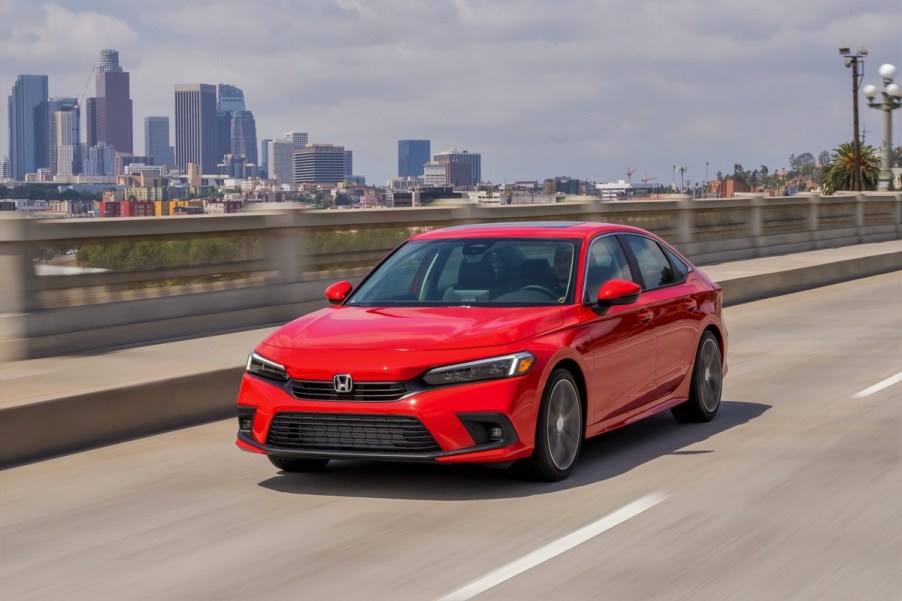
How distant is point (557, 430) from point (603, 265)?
1.53 meters

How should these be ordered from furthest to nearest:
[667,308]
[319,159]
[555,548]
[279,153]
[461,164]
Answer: [279,153], [461,164], [319,159], [667,308], [555,548]

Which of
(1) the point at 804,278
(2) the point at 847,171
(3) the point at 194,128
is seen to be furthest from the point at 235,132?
(1) the point at 804,278

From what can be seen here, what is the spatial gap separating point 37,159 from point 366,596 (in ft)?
343

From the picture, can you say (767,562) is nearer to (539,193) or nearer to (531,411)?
(531,411)

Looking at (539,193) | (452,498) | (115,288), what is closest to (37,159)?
(539,193)

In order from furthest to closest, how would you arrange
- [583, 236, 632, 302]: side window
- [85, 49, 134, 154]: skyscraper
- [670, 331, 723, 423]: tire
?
[85, 49, 134, 154]: skyscraper → [670, 331, 723, 423]: tire → [583, 236, 632, 302]: side window

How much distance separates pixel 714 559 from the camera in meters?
6.20

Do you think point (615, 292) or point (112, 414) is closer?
point (615, 292)

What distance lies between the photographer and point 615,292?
834 cm

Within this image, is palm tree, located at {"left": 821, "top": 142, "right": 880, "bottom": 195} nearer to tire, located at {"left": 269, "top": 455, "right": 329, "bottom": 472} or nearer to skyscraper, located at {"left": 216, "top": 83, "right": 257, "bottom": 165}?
skyscraper, located at {"left": 216, "top": 83, "right": 257, "bottom": 165}

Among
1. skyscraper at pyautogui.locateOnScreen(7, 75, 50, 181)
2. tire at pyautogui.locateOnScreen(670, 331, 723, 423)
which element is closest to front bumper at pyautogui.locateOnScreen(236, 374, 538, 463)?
tire at pyautogui.locateOnScreen(670, 331, 723, 423)

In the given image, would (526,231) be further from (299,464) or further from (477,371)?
(299,464)

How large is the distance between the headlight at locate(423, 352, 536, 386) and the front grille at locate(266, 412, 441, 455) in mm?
273

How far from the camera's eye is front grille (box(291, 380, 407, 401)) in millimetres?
7430
